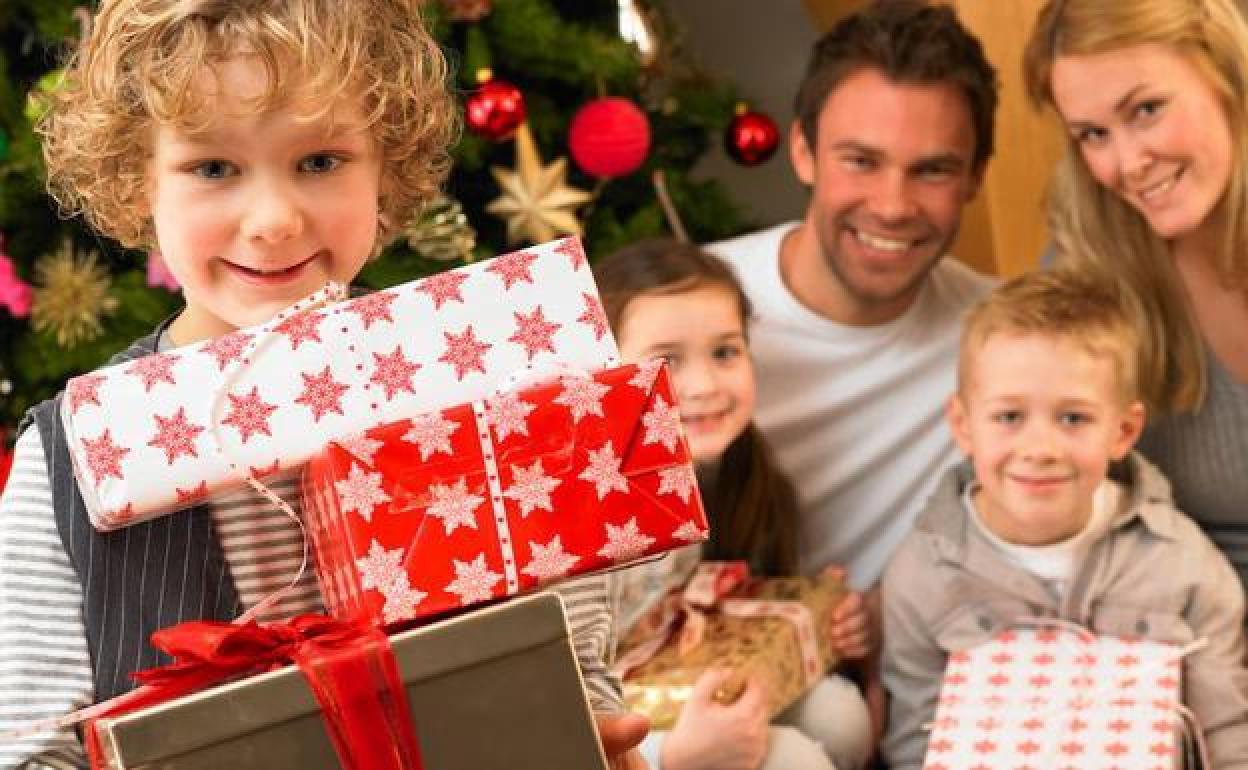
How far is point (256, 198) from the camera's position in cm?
113

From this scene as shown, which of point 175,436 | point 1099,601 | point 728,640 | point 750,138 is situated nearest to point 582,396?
point 175,436

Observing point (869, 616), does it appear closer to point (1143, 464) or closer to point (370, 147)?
point (1143, 464)

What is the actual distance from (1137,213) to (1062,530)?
1.77 ft

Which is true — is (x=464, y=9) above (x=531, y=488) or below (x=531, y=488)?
above

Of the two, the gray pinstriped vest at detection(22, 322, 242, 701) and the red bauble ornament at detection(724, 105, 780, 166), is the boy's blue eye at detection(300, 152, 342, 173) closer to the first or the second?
the gray pinstriped vest at detection(22, 322, 242, 701)

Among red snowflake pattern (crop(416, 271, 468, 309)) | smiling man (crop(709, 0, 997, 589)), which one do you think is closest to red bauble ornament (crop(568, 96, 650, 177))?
smiling man (crop(709, 0, 997, 589))

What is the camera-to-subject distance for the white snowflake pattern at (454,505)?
1.05 metres

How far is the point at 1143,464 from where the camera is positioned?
2217mm

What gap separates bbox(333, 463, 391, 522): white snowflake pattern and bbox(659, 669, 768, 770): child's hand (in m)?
1.02

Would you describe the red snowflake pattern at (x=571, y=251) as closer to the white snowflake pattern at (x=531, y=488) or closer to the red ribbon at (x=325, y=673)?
the white snowflake pattern at (x=531, y=488)

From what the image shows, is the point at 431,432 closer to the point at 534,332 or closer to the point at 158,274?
the point at 534,332

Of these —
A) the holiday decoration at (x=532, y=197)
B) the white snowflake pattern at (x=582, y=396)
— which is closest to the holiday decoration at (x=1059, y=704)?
the holiday decoration at (x=532, y=197)

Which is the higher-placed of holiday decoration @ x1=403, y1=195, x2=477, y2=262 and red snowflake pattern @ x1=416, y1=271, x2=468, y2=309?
holiday decoration @ x1=403, y1=195, x2=477, y2=262

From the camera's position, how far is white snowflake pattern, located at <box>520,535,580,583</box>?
1049 mm
